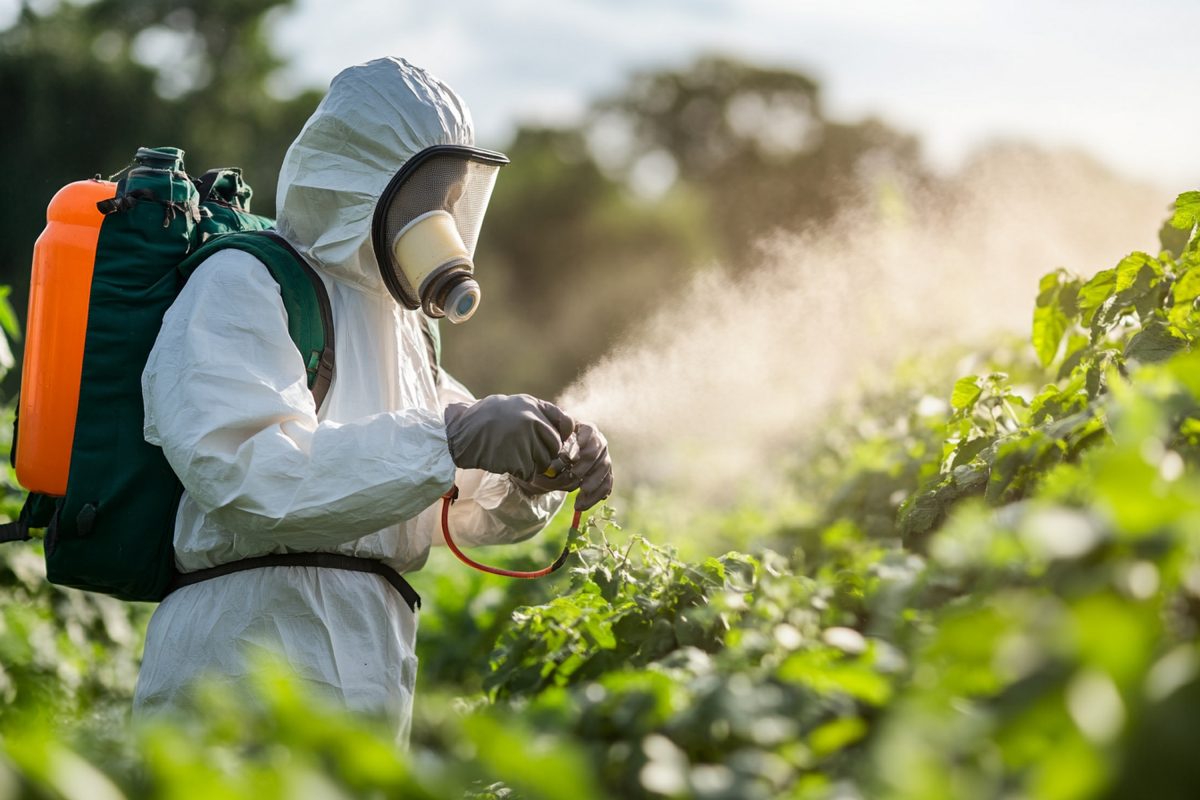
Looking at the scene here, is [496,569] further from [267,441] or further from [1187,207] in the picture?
[1187,207]

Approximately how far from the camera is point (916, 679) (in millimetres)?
1398

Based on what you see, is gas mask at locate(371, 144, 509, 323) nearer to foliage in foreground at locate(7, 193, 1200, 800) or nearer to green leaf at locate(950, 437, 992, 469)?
foliage in foreground at locate(7, 193, 1200, 800)

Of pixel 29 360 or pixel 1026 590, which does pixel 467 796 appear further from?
pixel 29 360

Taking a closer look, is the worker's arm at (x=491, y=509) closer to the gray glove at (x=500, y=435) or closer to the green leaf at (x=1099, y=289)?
the gray glove at (x=500, y=435)

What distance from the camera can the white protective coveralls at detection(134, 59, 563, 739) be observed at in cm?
253

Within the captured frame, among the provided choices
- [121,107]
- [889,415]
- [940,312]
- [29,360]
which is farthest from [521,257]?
[29,360]

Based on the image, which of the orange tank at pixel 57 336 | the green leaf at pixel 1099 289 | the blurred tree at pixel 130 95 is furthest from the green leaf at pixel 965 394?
the blurred tree at pixel 130 95

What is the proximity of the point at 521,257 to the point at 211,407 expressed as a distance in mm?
42316

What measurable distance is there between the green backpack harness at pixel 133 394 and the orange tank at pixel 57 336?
0.09 metres

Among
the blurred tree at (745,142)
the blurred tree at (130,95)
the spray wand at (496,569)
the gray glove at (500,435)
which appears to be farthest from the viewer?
the blurred tree at (745,142)

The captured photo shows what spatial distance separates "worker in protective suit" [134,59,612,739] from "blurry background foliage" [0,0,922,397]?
1508 mm

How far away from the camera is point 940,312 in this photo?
975 centimetres

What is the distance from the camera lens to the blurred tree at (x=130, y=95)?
23562mm

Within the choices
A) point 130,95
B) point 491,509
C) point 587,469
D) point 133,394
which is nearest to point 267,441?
point 133,394
